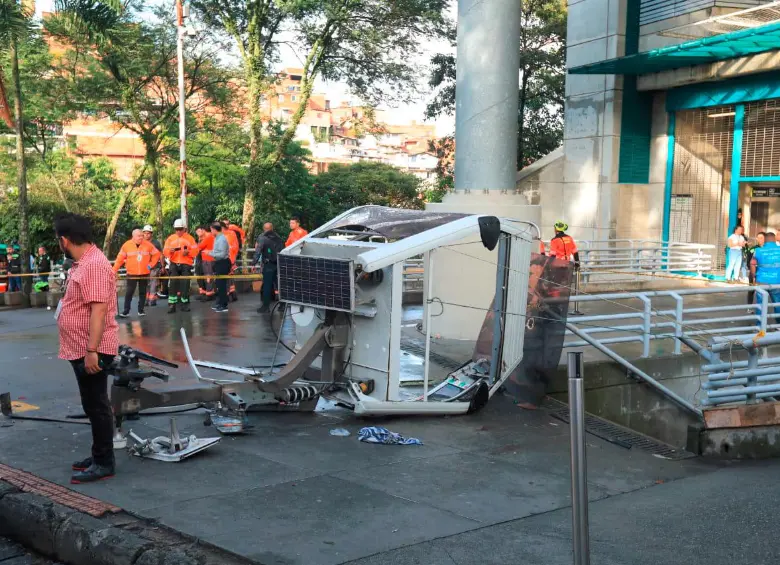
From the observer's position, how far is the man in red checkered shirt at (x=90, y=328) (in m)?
6.16

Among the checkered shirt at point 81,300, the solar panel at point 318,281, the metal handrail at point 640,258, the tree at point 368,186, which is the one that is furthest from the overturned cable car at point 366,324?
the tree at point 368,186

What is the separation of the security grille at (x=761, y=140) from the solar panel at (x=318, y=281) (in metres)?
17.2

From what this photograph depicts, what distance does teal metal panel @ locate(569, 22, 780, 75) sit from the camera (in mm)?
18812

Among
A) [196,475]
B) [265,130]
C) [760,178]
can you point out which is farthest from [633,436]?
[265,130]

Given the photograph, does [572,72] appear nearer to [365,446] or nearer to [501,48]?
[501,48]

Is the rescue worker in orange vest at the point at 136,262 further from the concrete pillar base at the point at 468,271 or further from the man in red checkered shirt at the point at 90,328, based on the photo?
the man in red checkered shirt at the point at 90,328

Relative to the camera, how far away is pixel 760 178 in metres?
22.2

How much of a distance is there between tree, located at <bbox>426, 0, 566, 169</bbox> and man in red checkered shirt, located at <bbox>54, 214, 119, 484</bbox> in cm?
2717

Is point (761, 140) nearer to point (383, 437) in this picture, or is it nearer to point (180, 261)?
point (180, 261)

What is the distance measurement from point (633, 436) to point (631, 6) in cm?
1766

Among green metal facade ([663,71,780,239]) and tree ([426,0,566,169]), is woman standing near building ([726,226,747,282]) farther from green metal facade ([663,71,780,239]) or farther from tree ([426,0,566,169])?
tree ([426,0,566,169])

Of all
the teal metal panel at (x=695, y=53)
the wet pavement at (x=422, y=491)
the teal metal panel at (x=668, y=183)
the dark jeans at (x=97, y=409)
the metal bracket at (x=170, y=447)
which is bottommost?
the wet pavement at (x=422, y=491)

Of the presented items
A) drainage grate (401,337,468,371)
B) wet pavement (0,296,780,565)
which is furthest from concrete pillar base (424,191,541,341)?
wet pavement (0,296,780,565)

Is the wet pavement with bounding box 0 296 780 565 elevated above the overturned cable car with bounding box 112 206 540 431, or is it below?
below
